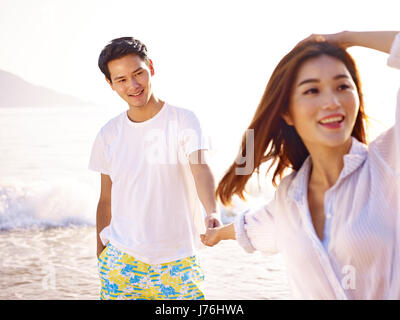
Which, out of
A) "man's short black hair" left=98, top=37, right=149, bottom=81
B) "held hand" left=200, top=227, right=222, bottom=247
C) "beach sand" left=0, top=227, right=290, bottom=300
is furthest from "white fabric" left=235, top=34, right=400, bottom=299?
"beach sand" left=0, top=227, right=290, bottom=300

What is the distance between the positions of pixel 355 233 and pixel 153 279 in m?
1.40

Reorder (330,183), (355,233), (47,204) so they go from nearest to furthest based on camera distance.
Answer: (355,233) < (330,183) < (47,204)

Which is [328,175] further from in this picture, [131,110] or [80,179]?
[80,179]

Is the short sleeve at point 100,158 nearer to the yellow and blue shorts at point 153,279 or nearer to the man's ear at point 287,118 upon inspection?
the yellow and blue shorts at point 153,279

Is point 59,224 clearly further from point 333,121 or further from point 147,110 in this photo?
point 333,121

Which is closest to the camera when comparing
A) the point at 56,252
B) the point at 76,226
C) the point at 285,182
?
the point at 285,182

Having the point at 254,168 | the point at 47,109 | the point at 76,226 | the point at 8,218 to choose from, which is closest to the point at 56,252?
the point at 76,226

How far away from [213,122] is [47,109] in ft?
26.8

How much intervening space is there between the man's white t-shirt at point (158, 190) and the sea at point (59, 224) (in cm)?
156

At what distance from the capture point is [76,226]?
10.5 m

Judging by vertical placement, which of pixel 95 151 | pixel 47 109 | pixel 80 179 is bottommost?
pixel 95 151

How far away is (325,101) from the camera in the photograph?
1693mm

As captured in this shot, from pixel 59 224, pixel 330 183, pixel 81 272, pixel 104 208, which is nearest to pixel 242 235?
pixel 330 183

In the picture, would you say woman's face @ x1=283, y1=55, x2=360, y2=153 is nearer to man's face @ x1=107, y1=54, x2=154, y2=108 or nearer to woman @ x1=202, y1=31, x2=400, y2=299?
woman @ x1=202, y1=31, x2=400, y2=299
